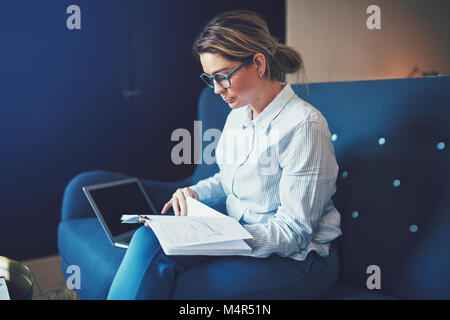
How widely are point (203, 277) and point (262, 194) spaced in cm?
32

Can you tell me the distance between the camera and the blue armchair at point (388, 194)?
3.40 feet

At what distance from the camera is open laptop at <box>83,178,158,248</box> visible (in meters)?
1.36

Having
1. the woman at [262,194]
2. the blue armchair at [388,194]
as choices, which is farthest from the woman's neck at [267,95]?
the blue armchair at [388,194]

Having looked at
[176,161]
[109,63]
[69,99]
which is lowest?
[176,161]

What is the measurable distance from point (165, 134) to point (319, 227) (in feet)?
4.14

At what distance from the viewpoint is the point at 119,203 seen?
4.82ft

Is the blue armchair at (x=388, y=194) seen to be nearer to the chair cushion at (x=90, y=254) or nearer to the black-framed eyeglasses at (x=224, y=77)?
the chair cushion at (x=90, y=254)

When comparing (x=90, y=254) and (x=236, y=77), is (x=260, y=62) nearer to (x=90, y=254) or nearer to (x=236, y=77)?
(x=236, y=77)

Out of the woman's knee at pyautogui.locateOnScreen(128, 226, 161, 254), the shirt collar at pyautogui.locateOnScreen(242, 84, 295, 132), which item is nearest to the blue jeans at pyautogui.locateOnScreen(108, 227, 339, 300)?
the woman's knee at pyautogui.locateOnScreen(128, 226, 161, 254)

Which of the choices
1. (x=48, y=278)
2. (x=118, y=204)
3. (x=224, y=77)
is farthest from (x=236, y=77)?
(x=48, y=278)

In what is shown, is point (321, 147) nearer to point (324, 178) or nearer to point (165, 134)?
point (324, 178)

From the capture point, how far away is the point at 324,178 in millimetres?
1000

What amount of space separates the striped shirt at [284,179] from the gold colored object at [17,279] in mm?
565

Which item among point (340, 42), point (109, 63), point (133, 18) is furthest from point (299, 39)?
point (109, 63)
